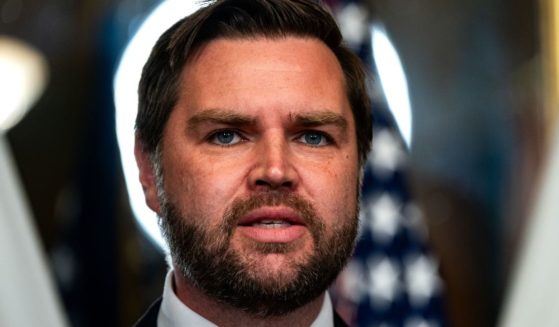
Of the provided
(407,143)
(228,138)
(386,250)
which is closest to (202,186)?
(228,138)

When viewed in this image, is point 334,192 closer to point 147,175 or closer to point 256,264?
point 256,264

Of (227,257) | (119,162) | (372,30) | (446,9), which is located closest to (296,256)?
(227,257)

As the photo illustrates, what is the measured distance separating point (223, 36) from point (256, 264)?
0.28 meters

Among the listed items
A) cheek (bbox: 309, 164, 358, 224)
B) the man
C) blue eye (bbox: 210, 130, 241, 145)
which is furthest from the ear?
cheek (bbox: 309, 164, 358, 224)

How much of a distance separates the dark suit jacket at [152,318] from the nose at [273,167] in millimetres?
231

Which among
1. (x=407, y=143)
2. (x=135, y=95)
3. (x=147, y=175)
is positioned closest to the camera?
(x=147, y=175)

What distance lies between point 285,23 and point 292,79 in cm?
7

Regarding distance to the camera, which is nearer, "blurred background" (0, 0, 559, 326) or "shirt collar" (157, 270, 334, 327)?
"shirt collar" (157, 270, 334, 327)

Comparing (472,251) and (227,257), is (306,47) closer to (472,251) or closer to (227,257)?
(227,257)

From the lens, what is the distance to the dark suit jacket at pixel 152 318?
1139 millimetres

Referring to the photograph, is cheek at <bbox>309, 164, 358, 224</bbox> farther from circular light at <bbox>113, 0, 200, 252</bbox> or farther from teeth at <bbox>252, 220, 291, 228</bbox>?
circular light at <bbox>113, 0, 200, 252</bbox>

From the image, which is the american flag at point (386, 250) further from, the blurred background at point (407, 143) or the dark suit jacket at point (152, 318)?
the dark suit jacket at point (152, 318)

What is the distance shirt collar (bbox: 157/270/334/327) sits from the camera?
1.05m

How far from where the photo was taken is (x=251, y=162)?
1.04m
